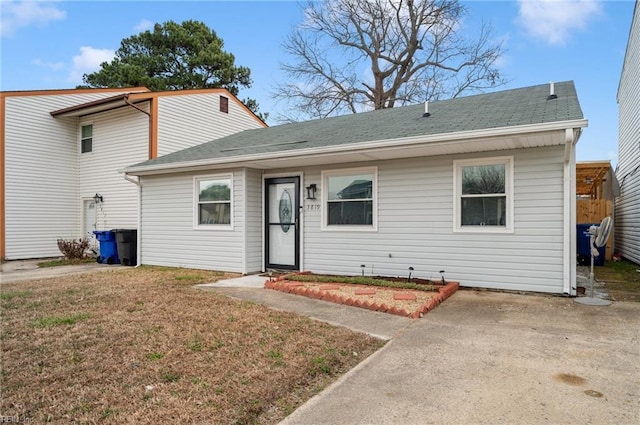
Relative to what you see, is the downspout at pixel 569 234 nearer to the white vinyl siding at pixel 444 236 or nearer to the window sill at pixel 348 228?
the white vinyl siding at pixel 444 236

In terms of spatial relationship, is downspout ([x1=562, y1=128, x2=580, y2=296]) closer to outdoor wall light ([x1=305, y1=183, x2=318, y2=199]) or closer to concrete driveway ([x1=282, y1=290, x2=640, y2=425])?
concrete driveway ([x1=282, y1=290, x2=640, y2=425])

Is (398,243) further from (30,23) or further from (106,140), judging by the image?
(30,23)

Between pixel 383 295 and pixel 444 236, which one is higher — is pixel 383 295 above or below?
below

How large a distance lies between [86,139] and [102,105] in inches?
78.5

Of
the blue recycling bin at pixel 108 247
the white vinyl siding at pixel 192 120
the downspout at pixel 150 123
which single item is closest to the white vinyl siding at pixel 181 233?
the blue recycling bin at pixel 108 247

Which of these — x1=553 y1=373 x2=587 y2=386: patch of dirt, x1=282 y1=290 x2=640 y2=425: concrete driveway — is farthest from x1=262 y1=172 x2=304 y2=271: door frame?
x1=553 y1=373 x2=587 y2=386: patch of dirt

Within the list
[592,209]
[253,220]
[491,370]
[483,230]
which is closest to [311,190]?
[253,220]

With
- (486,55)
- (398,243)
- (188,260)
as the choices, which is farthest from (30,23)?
(486,55)

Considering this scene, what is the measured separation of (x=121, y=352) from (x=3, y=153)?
12309 mm

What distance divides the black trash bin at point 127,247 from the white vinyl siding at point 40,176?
4.18m

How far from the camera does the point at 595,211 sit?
11547 mm

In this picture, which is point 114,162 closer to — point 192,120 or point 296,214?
point 192,120

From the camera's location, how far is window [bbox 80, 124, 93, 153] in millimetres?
13633

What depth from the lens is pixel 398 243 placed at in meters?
7.28
